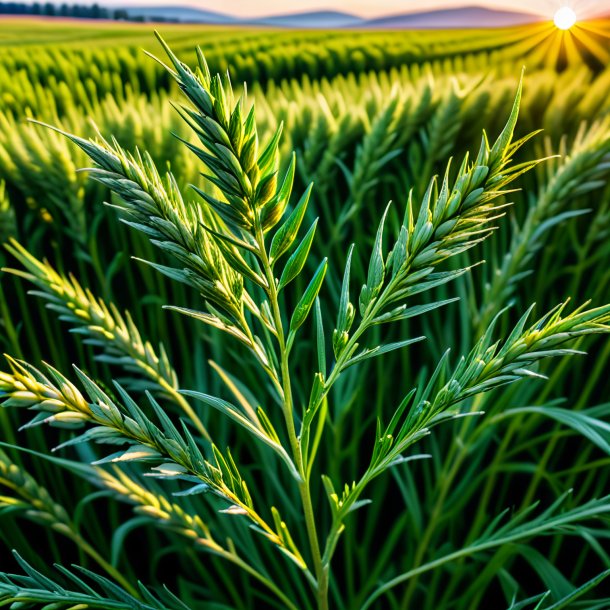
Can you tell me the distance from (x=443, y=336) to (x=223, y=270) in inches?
17.3

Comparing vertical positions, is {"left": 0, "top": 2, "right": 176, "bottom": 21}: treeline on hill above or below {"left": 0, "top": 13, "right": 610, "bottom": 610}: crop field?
above

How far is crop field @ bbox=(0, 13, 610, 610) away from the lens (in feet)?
0.88

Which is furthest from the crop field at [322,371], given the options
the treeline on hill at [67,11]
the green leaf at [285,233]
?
the treeline on hill at [67,11]

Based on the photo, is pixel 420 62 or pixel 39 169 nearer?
pixel 39 169

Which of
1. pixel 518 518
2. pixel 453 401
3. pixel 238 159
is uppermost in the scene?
pixel 238 159

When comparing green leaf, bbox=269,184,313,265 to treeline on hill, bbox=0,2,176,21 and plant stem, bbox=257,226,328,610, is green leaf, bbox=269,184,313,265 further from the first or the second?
treeline on hill, bbox=0,2,176,21

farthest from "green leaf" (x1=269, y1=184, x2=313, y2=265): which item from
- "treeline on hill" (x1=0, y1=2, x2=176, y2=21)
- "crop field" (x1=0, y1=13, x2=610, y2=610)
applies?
"treeline on hill" (x1=0, y1=2, x2=176, y2=21)

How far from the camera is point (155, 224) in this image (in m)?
0.24

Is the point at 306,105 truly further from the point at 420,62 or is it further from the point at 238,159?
the point at 420,62

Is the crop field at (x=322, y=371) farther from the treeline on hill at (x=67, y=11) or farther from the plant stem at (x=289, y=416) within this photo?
the treeline on hill at (x=67, y=11)

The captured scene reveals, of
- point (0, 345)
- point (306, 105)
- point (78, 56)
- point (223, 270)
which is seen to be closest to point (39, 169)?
point (0, 345)

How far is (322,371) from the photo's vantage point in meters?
Result: 0.29

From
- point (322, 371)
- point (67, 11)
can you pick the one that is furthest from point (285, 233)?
point (67, 11)

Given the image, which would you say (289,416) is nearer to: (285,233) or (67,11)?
(285,233)
